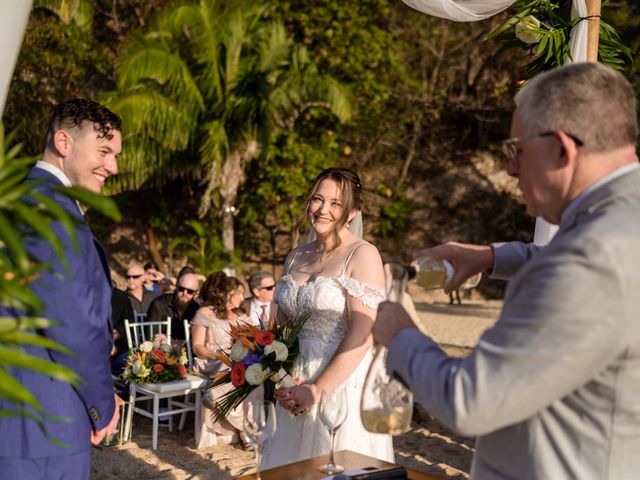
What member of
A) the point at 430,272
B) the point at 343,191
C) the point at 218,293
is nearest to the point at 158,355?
the point at 218,293

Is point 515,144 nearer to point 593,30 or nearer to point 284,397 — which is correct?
point 284,397

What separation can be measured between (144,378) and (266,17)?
14032mm

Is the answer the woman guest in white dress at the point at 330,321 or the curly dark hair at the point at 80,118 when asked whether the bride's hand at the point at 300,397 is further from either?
the curly dark hair at the point at 80,118

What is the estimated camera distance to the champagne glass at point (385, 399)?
1967mm

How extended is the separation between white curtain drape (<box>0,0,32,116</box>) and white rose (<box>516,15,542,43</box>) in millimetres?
2824

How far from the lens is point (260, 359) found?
3.81 meters

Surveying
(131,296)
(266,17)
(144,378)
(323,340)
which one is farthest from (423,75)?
(323,340)

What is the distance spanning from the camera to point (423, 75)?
72.9 feet

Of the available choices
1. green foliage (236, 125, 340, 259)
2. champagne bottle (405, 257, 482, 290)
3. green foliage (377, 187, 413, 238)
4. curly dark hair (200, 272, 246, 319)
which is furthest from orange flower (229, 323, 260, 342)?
green foliage (377, 187, 413, 238)

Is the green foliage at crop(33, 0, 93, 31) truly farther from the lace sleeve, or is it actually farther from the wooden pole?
the lace sleeve

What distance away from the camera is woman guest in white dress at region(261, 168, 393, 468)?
3713 mm

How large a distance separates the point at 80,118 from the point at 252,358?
160 cm

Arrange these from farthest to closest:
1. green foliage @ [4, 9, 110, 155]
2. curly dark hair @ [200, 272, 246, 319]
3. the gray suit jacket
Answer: green foliage @ [4, 9, 110, 155] → curly dark hair @ [200, 272, 246, 319] → the gray suit jacket

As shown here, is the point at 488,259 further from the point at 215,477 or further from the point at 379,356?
the point at 215,477
